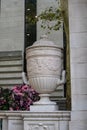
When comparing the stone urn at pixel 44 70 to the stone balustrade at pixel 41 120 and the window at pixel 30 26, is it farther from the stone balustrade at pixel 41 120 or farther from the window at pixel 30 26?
the window at pixel 30 26

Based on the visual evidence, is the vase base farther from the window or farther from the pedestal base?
the window

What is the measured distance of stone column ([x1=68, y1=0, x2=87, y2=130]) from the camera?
841 centimetres

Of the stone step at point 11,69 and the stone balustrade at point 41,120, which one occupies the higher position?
the stone balustrade at point 41,120

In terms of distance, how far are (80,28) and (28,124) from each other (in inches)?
91.0

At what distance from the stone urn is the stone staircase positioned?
14036 millimetres

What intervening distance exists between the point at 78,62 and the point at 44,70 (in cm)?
74

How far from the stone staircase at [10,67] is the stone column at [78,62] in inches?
562

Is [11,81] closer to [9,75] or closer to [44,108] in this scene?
[9,75]

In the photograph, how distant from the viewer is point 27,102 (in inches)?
589

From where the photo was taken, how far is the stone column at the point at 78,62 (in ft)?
27.6

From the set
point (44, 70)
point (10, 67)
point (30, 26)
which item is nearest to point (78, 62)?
point (44, 70)

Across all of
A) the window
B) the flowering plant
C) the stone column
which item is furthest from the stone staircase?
the stone column

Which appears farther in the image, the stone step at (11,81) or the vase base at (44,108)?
the stone step at (11,81)

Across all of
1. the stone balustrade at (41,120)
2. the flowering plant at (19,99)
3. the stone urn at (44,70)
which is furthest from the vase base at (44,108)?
the flowering plant at (19,99)
